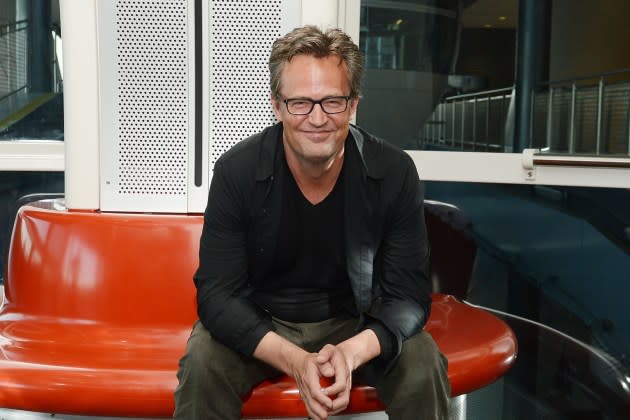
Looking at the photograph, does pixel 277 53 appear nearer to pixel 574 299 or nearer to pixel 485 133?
pixel 485 133

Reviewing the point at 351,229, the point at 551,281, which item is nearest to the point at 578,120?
the point at 551,281

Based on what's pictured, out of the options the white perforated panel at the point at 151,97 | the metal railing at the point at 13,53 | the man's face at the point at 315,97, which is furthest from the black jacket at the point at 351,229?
the metal railing at the point at 13,53

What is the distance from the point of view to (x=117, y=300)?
85.7 inches

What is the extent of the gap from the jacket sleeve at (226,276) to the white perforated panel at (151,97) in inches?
23.9

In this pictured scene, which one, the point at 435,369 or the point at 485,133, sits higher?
the point at 485,133

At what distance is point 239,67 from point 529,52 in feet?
3.62

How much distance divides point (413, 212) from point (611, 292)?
1.62 m

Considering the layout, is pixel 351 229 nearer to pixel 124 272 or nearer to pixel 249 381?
pixel 249 381

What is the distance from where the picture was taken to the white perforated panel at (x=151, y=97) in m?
2.26

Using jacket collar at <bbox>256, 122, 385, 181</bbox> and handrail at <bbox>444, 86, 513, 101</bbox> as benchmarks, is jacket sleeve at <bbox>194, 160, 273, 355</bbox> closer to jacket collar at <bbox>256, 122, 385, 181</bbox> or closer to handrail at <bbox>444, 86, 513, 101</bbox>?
jacket collar at <bbox>256, 122, 385, 181</bbox>

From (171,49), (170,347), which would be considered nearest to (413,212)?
(170,347)

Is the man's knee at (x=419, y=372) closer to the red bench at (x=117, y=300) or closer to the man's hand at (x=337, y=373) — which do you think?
the man's hand at (x=337, y=373)

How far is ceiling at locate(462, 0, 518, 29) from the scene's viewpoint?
2.60m

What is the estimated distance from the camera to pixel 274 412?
5.69 feet
